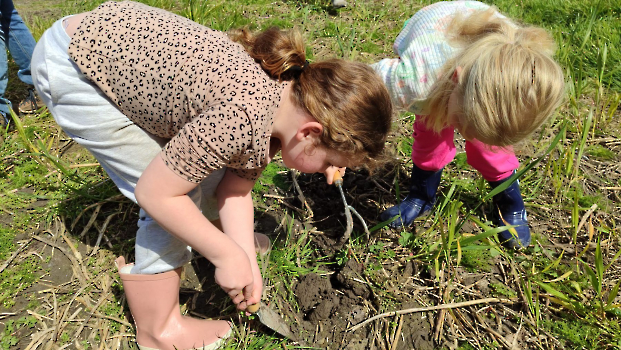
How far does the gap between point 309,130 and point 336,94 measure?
0.44 ft

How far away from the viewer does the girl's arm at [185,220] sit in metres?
1.27

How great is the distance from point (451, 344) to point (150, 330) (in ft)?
3.74

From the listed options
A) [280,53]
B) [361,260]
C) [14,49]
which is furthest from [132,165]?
[14,49]

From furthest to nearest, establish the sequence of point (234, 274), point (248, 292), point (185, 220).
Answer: point (248, 292)
point (234, 274)
point (185, 220)

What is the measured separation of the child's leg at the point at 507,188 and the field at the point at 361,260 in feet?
0.27

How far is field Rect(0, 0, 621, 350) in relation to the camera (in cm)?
177

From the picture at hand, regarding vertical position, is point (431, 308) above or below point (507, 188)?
below

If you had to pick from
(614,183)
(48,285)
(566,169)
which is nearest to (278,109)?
(48,285)

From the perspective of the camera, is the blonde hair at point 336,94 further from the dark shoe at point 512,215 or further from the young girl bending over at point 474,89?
the dark shoe at point 512,215

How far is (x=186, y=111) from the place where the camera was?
1368mm

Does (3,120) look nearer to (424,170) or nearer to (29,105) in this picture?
(29,105)

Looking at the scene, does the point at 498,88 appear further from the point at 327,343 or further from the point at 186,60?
the point at 327,343

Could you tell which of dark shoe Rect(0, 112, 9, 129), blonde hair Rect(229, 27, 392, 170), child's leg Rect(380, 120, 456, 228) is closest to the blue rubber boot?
child's leg Rect(380, 120, 456, 228)

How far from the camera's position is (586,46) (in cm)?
316
